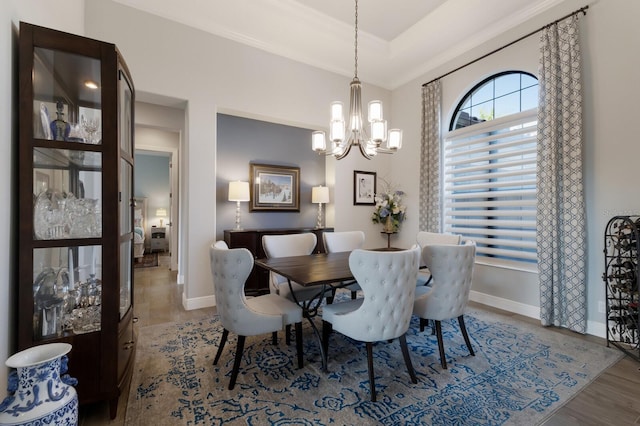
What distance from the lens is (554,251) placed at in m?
3.02

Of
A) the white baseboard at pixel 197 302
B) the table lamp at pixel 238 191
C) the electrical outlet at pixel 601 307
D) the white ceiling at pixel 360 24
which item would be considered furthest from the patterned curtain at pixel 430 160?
the white baseboard at pixel 197 302

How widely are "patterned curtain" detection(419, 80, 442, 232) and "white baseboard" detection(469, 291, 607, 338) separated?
1087 millimetres

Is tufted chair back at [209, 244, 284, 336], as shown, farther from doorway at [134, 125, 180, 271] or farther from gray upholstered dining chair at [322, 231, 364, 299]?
doorway at [134, 125, 180, 271]

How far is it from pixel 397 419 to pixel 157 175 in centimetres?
933

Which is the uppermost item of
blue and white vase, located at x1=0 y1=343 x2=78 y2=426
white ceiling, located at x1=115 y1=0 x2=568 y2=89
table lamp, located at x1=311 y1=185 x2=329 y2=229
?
white ceiling, located at x1=115 y1=0 x2=568 y2=89

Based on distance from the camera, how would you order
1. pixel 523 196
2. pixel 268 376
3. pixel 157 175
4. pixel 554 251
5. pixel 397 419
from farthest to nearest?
pixel 157 175 → pixel 523 196 → pixel 554 251 → pixel 268 376 → pixel 397 419

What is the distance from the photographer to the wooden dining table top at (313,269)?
2014 mm

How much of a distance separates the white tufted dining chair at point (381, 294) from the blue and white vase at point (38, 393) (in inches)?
59.5

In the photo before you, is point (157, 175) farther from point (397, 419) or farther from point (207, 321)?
point (397, 419)

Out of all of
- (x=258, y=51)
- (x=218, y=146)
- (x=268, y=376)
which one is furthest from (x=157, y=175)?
(x=268, y=376)

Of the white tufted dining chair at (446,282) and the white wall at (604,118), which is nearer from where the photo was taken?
the white tufted dining chair at (446,282)

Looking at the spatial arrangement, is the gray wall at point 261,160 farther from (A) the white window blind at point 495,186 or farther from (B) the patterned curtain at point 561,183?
(B) the patterned curtain at point 561,183

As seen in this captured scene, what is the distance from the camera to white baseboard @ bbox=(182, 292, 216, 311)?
11.8 feet

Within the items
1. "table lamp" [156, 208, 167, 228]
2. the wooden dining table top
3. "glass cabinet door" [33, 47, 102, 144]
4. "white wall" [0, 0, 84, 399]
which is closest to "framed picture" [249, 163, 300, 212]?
the wooden dining table top
